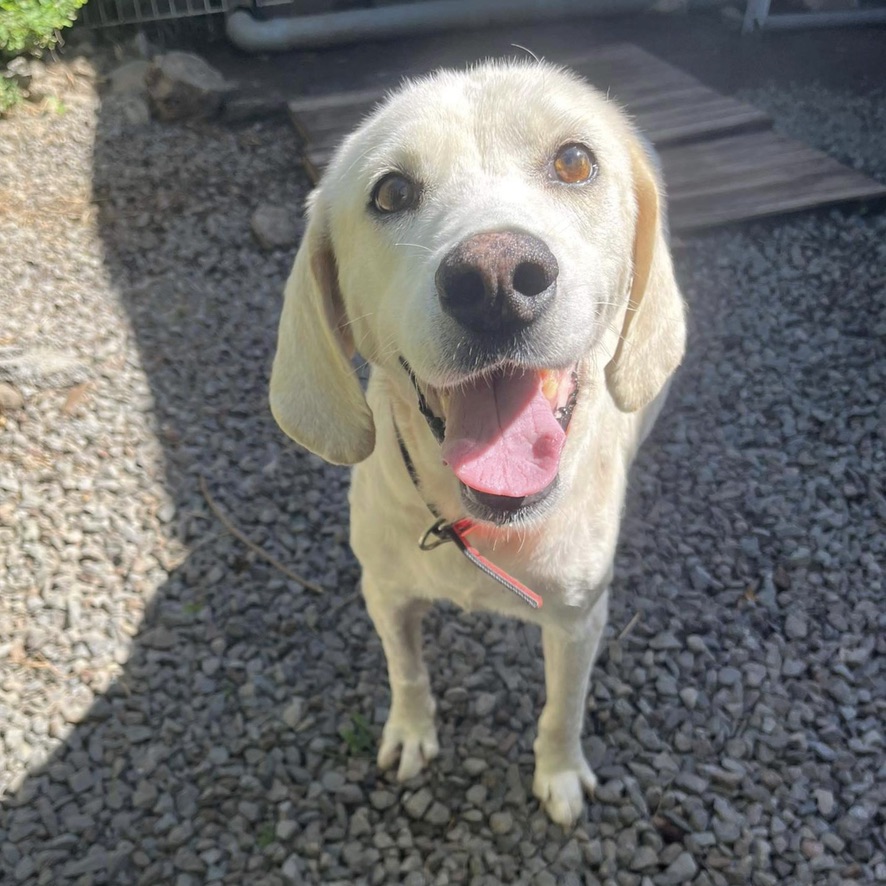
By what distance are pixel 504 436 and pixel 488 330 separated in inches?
10.5

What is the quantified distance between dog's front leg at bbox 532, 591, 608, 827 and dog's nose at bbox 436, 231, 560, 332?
0.99m

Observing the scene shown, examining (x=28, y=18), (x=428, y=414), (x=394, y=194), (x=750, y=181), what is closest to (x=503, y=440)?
(x=428, y=414)

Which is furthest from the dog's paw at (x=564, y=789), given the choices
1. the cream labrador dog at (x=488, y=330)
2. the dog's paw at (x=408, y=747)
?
the cream labrador dog at (x=488, y=330)

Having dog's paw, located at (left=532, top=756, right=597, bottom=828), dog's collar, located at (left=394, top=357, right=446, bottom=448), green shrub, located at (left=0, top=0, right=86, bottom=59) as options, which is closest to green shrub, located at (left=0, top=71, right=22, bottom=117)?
green shrub, located at (left=0, top=0, right=86, bottom=59)

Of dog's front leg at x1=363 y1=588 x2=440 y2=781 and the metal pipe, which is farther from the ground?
the metal pipe

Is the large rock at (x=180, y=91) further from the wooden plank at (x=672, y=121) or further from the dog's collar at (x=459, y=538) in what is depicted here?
the dog's collar at (x=459, y=538)

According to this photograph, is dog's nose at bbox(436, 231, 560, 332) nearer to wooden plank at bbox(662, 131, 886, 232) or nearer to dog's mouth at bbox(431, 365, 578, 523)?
dog's mouth at bbox(431, 365, 578, 523)

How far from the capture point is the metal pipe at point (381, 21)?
20.5 ft

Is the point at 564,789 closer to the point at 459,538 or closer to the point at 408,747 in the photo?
the point at 408,747

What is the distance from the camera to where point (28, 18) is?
5254 mm

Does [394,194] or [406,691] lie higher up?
[394,194]

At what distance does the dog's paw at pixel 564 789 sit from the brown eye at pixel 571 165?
1678 mm

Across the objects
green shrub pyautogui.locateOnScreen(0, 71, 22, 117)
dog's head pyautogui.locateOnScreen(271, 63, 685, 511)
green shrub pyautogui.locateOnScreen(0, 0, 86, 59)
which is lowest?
green shrub pyautogui.locateOnScreen(0, 71, 22, 117)

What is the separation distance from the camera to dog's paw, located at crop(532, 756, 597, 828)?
2.50 metres
